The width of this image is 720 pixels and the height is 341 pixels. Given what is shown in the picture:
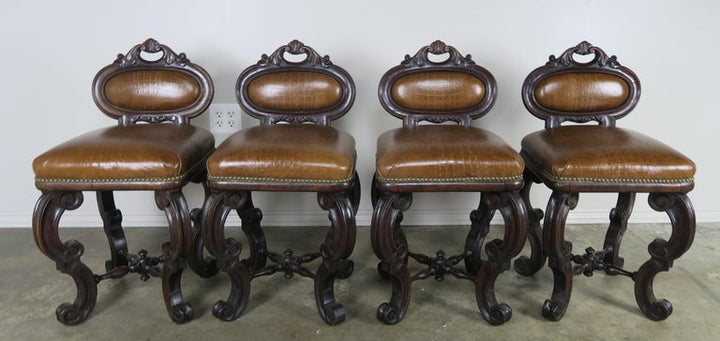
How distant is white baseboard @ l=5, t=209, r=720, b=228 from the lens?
2322 millimetres

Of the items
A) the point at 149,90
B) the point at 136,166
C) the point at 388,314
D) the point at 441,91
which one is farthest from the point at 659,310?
the point at 149,90

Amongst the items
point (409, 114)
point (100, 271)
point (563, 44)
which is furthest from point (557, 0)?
point (100, 271)

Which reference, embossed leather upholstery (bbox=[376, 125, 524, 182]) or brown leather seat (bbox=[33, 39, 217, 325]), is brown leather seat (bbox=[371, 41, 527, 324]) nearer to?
Result: embossed leather upholstery (bbox=[376, 125, 524, 182])

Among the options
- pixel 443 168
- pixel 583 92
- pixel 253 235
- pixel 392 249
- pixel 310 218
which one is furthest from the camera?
pixel 310 218

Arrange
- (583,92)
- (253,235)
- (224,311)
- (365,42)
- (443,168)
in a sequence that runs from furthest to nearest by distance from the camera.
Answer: (365,42), (253,235), (583,92), (224,311), (443,168)

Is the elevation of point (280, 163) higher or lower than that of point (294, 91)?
lower

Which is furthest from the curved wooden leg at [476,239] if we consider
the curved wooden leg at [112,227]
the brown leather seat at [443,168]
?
the curved wooden leg at [112,227]

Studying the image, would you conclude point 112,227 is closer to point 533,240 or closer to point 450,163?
point 450,163

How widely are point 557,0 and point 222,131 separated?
1602 mm

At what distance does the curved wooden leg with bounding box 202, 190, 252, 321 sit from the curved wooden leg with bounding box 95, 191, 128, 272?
55 centimetres

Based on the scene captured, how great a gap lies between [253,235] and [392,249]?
67cm

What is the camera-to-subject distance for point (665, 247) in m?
1.50

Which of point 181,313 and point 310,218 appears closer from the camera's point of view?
point 181,313

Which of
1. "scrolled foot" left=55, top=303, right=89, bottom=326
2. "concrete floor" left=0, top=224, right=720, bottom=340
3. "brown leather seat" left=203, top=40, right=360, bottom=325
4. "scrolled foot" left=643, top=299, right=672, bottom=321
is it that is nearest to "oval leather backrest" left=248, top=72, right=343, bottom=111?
"brown leather seat" left=203, top=40, right=360, bottom=325
